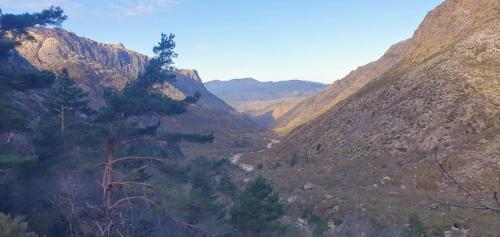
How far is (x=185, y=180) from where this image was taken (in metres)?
21.3

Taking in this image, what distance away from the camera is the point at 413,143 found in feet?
124

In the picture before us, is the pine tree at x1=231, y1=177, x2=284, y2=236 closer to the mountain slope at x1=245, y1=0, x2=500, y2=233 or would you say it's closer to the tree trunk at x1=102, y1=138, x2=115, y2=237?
the mountain slope at x1=245, y1=0, x2=500, y2=233

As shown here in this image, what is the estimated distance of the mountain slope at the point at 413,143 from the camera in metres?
26.3

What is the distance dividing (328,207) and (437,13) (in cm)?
5901

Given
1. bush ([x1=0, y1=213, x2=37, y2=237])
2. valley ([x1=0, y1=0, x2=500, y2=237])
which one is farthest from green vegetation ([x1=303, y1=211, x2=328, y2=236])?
bush ([x1=0, y1=213, x2=37, y2=237])

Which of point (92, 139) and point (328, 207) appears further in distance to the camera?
point (328, 207)

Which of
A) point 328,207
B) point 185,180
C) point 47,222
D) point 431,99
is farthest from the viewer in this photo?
point 431,99

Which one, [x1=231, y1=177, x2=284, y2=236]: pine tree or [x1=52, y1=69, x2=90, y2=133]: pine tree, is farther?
[x1=52, y1=69, x2=90, y2=133]: pine tree

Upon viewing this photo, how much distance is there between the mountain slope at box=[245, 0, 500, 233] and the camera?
2627 centimetres

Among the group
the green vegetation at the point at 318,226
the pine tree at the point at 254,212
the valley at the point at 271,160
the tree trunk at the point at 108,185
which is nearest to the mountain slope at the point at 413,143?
the valley at the point at 271,160

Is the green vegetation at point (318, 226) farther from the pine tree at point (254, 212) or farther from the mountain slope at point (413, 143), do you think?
the pine tree at point (254, 212)

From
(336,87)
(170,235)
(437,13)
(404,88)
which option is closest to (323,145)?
(404,88)

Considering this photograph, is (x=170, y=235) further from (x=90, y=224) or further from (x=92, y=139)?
(x=92, y=139)

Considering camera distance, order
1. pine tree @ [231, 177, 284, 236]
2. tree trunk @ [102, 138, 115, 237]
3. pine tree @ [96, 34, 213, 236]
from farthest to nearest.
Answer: pine tree @ [231, 177, 284, 236] < pine tree @ [96, 34, 213, 236] < tree trunk @ [102, 138, 115, 237]
